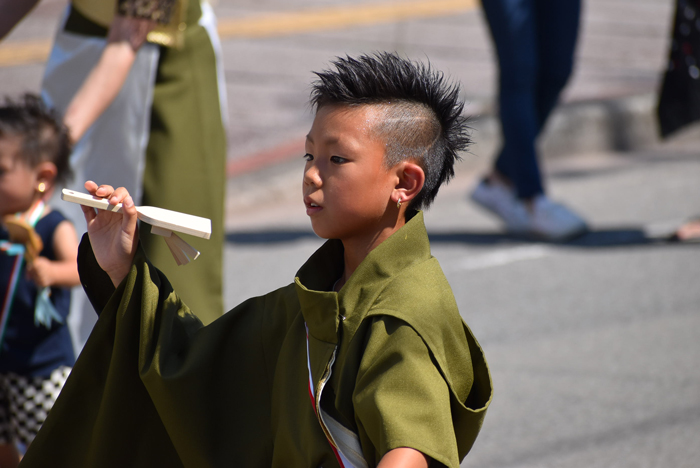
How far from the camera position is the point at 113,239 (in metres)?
1.72

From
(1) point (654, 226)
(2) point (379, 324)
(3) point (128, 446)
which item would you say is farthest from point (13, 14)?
(1) point (654, 226)

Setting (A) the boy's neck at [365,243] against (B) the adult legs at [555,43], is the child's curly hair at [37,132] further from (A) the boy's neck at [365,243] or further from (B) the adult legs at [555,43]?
(B) the adult legs at [555,43]

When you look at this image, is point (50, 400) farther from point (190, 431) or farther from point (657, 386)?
point (657, 386)

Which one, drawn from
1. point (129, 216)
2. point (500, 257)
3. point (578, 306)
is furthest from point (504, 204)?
point (129, 216)

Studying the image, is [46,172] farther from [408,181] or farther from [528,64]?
[528,64]

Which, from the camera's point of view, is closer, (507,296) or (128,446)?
(128,446)

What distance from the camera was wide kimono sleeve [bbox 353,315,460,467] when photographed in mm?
1411

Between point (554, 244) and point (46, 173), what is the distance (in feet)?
11.0

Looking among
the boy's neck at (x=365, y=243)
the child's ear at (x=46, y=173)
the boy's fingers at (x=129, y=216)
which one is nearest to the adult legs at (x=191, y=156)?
the child's ear at (x=46, y=173)

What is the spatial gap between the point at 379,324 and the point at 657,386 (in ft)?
7.41

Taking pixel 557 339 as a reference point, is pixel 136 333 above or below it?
above

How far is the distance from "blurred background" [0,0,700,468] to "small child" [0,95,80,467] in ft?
3.22

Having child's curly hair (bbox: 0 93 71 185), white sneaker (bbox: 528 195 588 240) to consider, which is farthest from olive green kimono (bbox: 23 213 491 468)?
white sneaker (bbox: 528 195 588 240)

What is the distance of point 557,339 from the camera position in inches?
153
